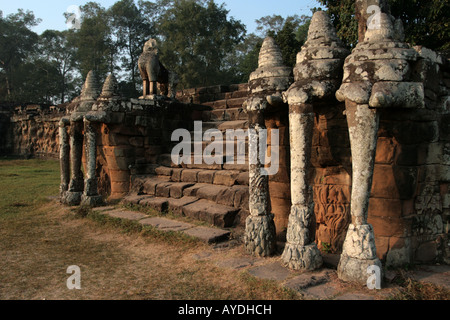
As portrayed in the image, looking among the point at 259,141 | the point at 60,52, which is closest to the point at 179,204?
the point at 259,141

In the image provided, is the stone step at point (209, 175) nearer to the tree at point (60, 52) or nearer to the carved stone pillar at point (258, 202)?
the carved stone pillar at point (258, 202)

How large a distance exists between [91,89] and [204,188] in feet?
12.7

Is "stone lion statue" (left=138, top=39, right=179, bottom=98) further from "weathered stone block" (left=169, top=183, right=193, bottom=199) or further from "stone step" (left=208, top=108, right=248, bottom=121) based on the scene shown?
"weathered stone block" (left=169, top=183, right=193, bottom=199)

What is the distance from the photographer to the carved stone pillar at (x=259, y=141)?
3.77m

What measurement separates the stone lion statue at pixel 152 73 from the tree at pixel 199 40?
17.3 metres

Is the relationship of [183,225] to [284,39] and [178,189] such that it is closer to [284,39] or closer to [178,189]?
[178,189]

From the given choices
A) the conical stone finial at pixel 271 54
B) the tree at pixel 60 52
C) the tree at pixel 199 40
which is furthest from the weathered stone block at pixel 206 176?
the tree at pixel 60 52

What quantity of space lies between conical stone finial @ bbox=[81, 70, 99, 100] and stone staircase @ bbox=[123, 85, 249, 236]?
6.62ft

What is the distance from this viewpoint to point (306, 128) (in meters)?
3.33

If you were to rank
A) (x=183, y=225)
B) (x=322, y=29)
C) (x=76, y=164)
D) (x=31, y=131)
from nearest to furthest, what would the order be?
1. (x=322, y=29)
2. (x=183, y=225)
3. (x=76, y=164)
4. (x=31, y=131)

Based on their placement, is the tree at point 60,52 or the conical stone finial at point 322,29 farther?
the tree at point 60,52

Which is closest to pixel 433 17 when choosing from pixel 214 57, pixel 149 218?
pixel 149 218
